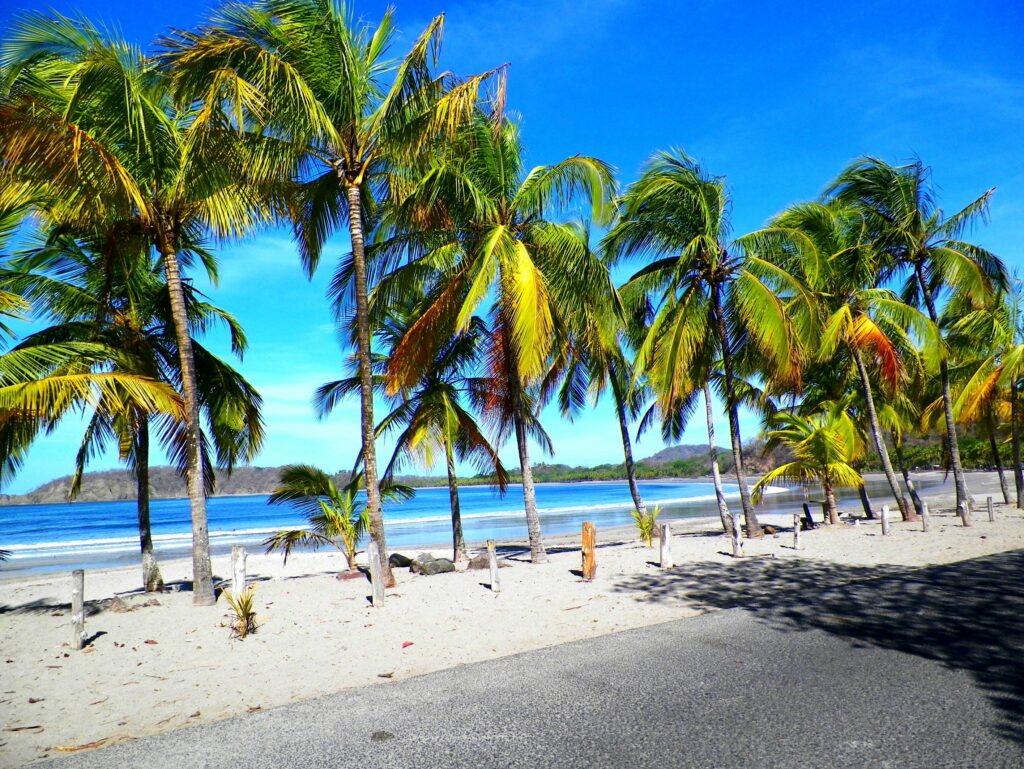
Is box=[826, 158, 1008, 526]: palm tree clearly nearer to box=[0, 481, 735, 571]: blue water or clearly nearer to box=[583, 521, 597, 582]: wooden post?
box=[583, 521, 597, 582]: wooden post

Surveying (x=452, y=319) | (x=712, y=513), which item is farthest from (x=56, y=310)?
(x=712, y=513)

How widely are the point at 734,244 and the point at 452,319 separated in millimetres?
7234

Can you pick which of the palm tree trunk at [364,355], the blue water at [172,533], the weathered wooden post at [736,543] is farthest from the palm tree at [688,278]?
the blue water at [172,533]

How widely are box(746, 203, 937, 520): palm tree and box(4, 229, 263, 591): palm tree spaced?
1204 centimetres

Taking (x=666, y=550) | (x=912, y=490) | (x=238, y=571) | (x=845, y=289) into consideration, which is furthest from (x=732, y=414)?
(x=238, y=571)

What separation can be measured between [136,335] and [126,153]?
3628mm

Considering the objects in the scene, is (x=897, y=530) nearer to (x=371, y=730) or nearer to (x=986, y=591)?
(x=986, y=591)

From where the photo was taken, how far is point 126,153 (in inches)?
369

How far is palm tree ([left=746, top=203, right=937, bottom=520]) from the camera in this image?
48.6 ft

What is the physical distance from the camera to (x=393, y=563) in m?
15.4

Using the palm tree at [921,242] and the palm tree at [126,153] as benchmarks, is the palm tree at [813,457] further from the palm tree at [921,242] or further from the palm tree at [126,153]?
the palm tree at [126,153]

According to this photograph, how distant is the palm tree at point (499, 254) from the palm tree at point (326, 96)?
2.88 feet

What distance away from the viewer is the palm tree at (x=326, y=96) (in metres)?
8.76

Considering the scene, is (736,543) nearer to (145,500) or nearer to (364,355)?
(364,355)
